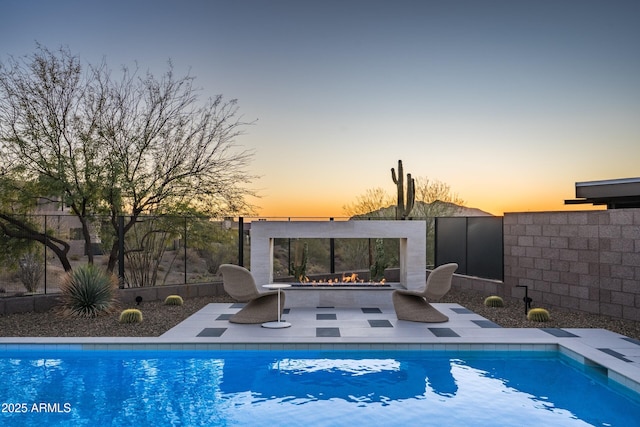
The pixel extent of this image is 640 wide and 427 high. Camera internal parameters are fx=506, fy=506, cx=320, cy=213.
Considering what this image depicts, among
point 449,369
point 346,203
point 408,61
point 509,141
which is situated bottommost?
point 449,369

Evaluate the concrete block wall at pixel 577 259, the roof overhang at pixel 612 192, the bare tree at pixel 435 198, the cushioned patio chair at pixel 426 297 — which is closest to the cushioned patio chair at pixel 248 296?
the cushioned patio chair at pixel 426 297

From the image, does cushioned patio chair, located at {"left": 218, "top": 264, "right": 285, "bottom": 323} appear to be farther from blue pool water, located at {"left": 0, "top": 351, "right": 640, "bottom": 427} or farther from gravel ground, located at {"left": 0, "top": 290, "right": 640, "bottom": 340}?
blue pool water, located at {"left": 0, "top": 351, "right": 640, "bottom": 427}

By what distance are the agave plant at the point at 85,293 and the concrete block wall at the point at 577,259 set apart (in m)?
8.04

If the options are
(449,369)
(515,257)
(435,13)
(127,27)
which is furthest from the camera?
(127,27)

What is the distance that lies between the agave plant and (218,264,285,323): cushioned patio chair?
251 centimetres

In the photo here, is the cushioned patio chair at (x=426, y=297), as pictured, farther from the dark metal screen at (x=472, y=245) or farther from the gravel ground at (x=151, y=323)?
the dark metal screen at (x=472, y=245)

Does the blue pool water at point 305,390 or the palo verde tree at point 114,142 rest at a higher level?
the palo verde tree at point 114,142

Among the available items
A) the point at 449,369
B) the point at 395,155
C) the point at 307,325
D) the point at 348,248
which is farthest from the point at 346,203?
the point at 449,369

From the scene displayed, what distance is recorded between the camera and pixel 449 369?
19.6 ft

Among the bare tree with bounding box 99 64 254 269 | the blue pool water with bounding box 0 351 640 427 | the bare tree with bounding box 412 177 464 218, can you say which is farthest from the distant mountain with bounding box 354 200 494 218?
the blue pool water with bounding box 0 351 640 427

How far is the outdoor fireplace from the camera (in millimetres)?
9758

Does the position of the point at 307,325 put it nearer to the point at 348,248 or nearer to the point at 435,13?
the point at 435,13

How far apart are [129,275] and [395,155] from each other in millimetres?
8376

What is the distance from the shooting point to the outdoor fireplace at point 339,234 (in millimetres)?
9758
